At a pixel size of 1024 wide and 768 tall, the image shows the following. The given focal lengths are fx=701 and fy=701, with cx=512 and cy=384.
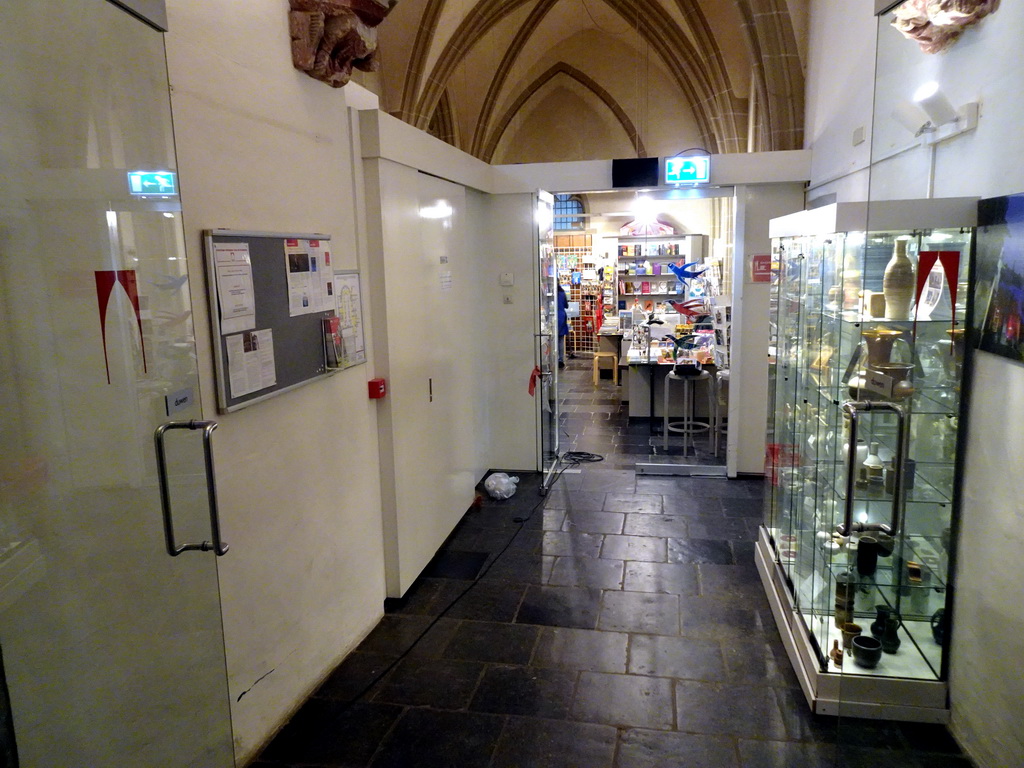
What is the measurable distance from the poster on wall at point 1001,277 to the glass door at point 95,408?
2.30m

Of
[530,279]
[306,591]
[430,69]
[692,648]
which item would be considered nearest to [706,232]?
[430,69]

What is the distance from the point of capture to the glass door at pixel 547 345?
570 cm

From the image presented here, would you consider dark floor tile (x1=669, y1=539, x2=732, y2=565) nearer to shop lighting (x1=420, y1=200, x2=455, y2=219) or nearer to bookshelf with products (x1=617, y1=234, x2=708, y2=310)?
shop lighting (x1=420, y1=200, x2=455, y2=219)

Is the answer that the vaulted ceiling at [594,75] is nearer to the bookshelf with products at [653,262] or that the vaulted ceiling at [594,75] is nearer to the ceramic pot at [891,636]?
the bookshelf with products at [653,262]

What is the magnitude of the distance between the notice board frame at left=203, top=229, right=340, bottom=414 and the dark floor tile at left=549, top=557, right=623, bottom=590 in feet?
6.48

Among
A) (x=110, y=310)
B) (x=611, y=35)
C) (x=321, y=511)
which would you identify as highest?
(x=611, y=35)

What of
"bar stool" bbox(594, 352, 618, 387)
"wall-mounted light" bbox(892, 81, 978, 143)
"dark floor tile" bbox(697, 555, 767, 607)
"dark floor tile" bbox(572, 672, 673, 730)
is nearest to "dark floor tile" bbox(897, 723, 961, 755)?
"dark floor tile" bbox(572, 672, 673, 730)

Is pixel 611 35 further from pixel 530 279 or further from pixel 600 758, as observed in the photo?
pixel 600 758

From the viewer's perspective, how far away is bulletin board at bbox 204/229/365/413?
7.75 feet

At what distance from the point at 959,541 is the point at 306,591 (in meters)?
2.55

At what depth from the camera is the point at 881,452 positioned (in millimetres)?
2773

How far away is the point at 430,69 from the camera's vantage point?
8.48 meters

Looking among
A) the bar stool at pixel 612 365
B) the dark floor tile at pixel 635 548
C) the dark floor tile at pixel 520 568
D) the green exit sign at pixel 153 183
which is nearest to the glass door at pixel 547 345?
the dark floor tile at pixel 635 548

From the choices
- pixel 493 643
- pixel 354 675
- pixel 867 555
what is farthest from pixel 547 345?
pixel 867 555
